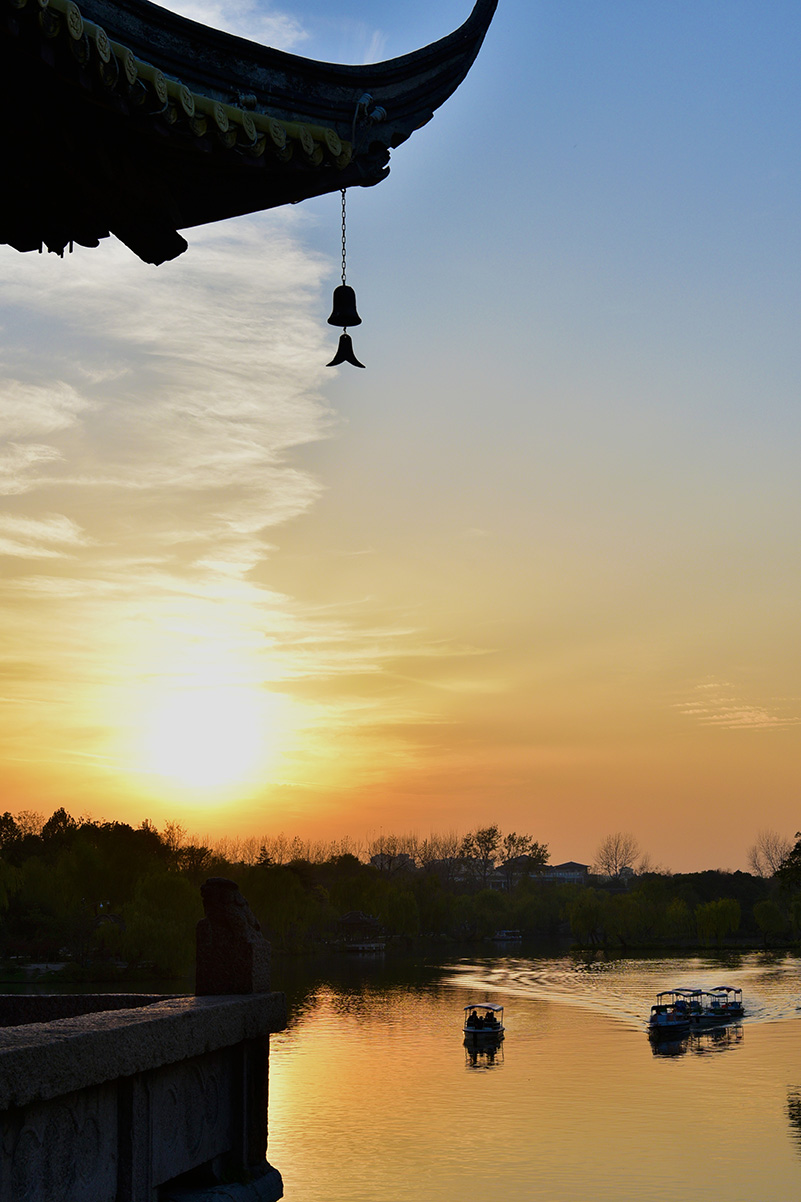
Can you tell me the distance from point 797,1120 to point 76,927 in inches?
1454

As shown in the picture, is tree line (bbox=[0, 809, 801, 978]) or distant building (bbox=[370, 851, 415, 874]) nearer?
tree line (bbox=[0, 809, 801, 978])

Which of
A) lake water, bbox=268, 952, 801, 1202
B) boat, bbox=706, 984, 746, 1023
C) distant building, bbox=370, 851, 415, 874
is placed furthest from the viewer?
distant building, bbox=370, 851, 415, 874

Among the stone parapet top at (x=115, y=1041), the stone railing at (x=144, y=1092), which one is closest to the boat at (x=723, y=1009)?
the stone railing at (x=144, y=1092)

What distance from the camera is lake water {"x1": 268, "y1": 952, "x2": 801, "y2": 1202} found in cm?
2267

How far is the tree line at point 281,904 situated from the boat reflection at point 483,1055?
1141 centimetres

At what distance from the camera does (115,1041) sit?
609cm

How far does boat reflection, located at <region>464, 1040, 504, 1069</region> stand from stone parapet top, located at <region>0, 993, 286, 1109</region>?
30.7 m

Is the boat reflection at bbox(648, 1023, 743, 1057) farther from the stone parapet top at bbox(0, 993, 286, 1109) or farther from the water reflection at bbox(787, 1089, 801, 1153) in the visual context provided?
the stone parapet top at bbox(0, 993, 286, 1109)

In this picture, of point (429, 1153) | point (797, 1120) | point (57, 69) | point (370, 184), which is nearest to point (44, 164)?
point (57, 69)

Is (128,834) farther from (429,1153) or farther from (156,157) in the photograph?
(156,157)

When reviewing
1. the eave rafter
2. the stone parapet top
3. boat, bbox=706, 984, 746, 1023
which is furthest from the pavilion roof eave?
boat, bbox=706, 984, 746, 1023

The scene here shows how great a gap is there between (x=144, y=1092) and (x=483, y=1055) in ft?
113

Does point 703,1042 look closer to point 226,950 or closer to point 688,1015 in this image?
point 688,1015

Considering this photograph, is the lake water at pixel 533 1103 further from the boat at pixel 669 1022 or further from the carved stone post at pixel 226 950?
the carved stone post at pixel 226 950
